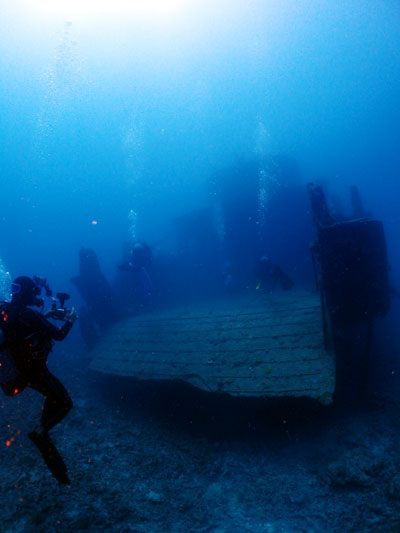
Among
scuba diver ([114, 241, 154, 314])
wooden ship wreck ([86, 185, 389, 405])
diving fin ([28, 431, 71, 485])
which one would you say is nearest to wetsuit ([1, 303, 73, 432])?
diving fin ([28, 431, 71, 485])

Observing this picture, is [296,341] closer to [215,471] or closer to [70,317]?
[215,471]

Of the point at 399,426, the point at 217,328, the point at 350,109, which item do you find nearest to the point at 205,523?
the point at 399,426

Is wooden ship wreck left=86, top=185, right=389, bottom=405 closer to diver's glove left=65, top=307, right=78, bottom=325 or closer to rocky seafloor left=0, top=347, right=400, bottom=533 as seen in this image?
rocky seafloor left=0, top=347, right=400, bottom=533

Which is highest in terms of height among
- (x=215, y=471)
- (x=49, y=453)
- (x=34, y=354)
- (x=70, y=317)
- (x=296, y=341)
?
(x=70, y=317)

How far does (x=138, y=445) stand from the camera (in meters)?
5.76

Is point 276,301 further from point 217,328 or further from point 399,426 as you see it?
point 399,426

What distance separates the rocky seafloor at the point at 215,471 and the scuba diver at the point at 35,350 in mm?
1477

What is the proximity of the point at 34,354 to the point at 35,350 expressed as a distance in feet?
0.16

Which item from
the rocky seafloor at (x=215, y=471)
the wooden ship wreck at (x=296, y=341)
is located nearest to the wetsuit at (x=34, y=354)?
the rocky seafloor at (x=215, y=471)

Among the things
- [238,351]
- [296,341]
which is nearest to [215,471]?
[238,351]

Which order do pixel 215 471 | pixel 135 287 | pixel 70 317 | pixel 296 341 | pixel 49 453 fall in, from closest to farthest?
pixel 49 453 < pixel 70 317 < pixel 215 471 < pixel 296 341 < pixel 135 287

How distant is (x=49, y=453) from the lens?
3.39 meters

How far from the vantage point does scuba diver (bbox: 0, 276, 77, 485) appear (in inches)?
130

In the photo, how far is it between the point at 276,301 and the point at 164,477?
18.3ft
